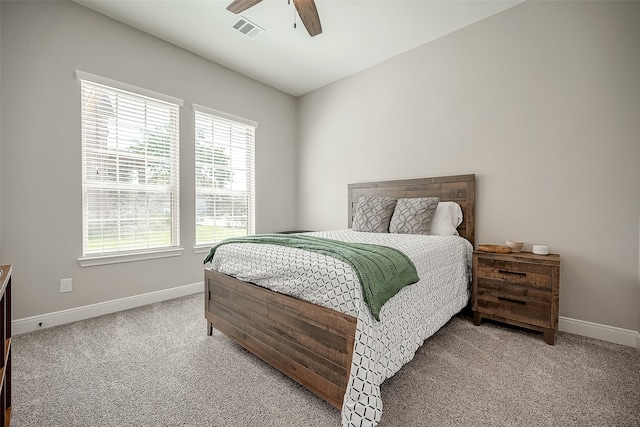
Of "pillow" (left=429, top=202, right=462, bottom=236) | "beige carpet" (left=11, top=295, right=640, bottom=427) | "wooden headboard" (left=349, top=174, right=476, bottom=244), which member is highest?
"wooden headboard" (left=349, top=174, right=476, bottom=244)

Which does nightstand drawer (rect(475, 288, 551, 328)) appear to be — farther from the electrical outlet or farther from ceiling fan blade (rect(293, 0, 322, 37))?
the electrical outlet

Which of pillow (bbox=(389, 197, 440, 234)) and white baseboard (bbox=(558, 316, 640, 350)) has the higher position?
pillow (bbox=(389, 197, 440, 234))

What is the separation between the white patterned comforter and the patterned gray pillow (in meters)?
0.74

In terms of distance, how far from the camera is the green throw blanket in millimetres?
1401

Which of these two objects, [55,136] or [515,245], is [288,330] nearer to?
[515,245]

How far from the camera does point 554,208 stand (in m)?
2.48

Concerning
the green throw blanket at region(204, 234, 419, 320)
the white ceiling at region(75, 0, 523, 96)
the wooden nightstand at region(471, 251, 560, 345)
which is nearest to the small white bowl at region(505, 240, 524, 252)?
Result: the wooden nightstand at region(471, 251, 560, 345)

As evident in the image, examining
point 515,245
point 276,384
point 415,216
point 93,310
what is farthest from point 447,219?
point 93,310

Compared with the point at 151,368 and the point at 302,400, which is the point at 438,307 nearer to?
the point at 302,400

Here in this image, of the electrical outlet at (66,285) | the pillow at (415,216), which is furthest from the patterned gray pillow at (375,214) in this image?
the electrical outlet at (66,285)

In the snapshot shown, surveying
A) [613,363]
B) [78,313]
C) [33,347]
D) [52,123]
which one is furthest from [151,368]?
[613,363]

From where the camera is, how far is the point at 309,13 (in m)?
2.27

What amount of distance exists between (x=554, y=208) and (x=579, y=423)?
1715mm

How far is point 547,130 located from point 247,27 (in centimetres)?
303
